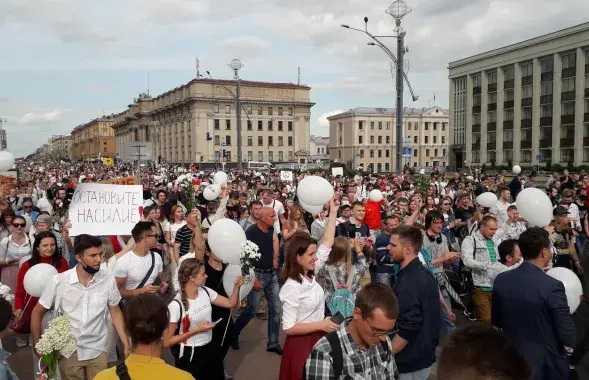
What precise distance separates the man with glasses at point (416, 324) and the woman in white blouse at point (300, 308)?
0.51 m

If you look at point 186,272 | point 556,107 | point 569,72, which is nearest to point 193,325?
point 186,272

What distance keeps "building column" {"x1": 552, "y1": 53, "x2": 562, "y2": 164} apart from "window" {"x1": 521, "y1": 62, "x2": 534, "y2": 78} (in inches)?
141

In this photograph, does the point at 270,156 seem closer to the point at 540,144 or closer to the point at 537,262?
the point at 540,144

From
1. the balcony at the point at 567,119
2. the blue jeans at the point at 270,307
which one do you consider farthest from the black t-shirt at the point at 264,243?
the balcony at the point at 567,119

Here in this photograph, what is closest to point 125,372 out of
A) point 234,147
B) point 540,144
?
point 540,144

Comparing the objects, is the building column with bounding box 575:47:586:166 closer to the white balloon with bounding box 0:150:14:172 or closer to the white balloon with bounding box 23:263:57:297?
the white balloon with bounding box 0:150:14:172

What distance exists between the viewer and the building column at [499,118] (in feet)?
194

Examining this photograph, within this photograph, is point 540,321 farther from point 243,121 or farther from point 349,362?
point 243,121

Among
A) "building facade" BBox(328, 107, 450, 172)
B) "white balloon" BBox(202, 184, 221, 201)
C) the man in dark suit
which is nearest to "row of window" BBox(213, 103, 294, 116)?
"building facade" BBox(328, 107, 450, 172)

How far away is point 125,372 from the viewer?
232 cm

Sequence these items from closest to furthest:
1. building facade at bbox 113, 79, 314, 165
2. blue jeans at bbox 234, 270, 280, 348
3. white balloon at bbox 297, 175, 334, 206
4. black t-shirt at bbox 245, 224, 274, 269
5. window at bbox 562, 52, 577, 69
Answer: white balloon at bbox 297, 175, 334, 206 < blue jeans at bbox 234, 270, 280, 348 < black t-shirt at bbox 245, 224, 274, 269 < window at bbox 562, 52, 577, 69 < building facade at bbox 113, 79, 314, 165

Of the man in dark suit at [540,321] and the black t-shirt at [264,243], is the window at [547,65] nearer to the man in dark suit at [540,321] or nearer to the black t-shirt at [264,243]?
the black t-shirt at [264,243]

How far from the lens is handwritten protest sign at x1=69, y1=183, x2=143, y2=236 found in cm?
645

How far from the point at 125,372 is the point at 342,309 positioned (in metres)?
2.32
